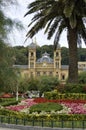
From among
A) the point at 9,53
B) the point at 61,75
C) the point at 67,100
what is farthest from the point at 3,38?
the point at 61,75

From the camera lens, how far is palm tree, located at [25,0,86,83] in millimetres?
29062

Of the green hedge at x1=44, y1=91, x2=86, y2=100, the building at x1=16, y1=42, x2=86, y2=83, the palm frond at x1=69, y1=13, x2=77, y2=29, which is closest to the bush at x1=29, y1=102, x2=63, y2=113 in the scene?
the green hedge at x1=44, y1=91, x2=86, y2=100

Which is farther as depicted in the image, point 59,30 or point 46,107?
point 59,30

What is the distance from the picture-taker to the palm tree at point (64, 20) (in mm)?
29062

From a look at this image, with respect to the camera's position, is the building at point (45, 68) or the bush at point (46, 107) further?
the building at point (45, 68)

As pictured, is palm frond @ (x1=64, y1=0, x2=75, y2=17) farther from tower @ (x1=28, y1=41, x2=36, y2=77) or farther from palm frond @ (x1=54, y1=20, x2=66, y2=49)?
tower @ (x1=28, y1=41, x2=36, y2=77)

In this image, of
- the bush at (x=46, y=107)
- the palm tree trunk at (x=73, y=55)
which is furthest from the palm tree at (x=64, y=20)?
the bush at (x=46, y=107)

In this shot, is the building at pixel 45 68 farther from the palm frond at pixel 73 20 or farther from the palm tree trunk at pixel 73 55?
the palm frond at pixel 73 20

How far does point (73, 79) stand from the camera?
101 ft

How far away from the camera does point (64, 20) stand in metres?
31.0

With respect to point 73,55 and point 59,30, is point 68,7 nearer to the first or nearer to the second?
point 73,55

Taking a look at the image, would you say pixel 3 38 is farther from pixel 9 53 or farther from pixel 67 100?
pixel 67 100

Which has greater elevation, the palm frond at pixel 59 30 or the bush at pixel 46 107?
the palm frond at pixel 59 30

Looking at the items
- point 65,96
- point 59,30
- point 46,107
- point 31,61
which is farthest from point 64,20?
point 31,61
